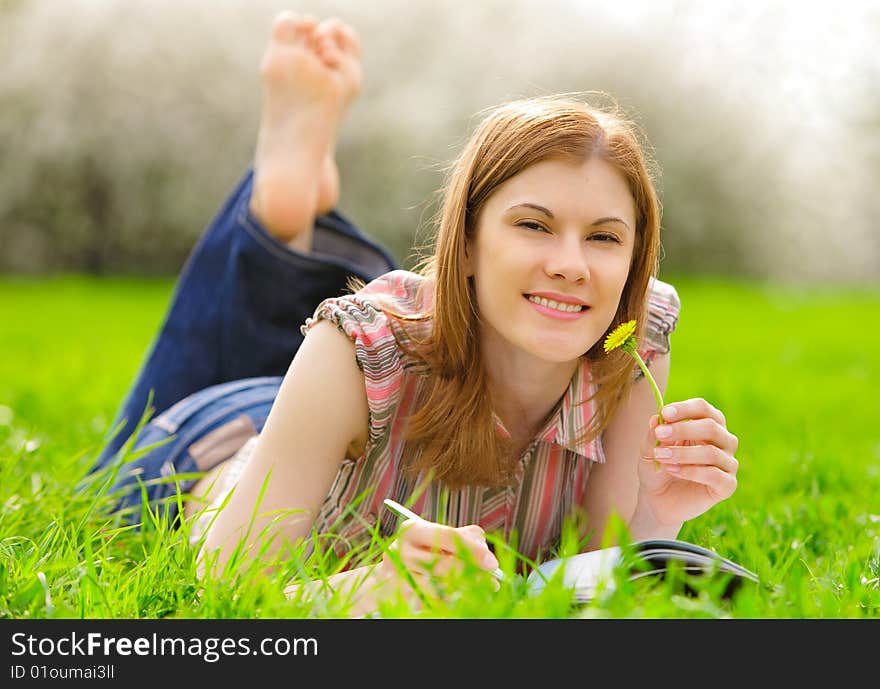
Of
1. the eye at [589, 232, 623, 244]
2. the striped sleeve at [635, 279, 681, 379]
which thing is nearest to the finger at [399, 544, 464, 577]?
the eye at [589, 232, 623, 244]

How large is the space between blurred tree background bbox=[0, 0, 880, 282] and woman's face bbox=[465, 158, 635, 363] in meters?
5.96

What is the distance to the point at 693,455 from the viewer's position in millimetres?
1312

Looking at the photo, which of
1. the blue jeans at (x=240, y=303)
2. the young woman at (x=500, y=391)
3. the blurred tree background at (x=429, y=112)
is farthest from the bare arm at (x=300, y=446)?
the blurred tree background at (x=429, y=112)

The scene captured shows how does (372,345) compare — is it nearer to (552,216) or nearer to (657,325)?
(552,216)

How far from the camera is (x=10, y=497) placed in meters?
1.68

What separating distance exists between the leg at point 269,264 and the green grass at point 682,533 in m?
0.26

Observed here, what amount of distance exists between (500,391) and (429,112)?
299 inches

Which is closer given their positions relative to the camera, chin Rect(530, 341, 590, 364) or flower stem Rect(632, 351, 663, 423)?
flower stem Rect(632, 351, 663, 423)

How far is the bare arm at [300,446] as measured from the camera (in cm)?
140

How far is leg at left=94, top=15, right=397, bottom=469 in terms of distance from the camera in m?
2.20

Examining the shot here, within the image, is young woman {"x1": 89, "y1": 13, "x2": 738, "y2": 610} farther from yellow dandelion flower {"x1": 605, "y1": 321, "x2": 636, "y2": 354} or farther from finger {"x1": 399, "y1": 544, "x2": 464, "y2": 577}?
yellow dandelion flower {"x1": 605, "y1": 321, "x2": 636, "y2": 354}

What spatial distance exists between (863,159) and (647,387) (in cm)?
1052

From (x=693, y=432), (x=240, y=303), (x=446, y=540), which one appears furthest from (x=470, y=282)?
(x=240, y=303)

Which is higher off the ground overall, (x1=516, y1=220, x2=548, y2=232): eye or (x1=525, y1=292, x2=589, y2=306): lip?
(x1=516, y1=220, x2=548, y2=232): eye
